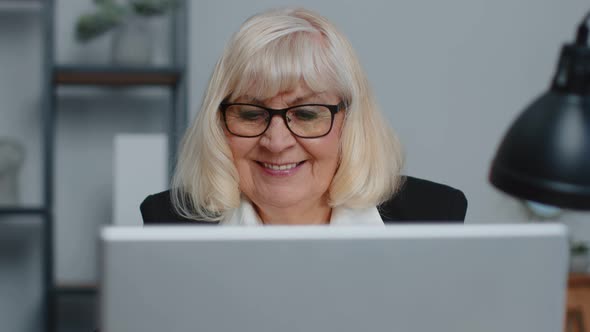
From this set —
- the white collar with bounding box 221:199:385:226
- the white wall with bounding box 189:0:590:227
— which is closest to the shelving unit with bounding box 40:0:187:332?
the white wall with bounding box 189:0:590:227

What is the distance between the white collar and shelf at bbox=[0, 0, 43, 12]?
1.81 m

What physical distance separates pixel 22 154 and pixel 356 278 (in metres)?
2.49

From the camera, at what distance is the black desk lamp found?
0.84 m

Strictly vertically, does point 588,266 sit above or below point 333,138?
below

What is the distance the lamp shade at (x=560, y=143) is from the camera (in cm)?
84

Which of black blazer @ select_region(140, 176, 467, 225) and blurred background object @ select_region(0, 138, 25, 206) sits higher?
black blazer @ select_region(140, 176, 467, 225)

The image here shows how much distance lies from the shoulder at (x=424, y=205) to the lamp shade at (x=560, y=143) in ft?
2.96

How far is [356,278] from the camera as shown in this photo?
80 centimetres

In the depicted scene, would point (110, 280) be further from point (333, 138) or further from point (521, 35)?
point (521, 35)

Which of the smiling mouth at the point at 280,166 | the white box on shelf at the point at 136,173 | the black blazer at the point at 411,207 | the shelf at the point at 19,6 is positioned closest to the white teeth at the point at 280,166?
the smiling mouth at the point at 280,166

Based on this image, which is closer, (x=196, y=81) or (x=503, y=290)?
(x=503, y=290)

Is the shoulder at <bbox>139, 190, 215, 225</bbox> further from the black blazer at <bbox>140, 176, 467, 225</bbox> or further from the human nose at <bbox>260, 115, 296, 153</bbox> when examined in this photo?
the human nose at <bbox>260, 115, 296, 153</bbox>

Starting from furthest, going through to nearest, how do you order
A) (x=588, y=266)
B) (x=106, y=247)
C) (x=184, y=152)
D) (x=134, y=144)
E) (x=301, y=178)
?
(x=588, y=266) < (x=134, y=144) < (x=184, y=152) < (x=301, y=178) < (x=106, y=247)

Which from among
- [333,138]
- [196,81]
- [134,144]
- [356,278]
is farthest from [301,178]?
[196,81]
